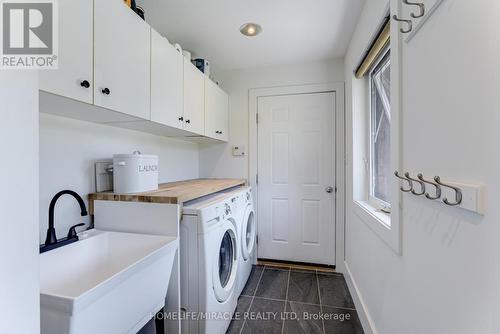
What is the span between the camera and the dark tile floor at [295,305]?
1.67m

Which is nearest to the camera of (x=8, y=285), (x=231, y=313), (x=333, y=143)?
(x=8, y=285)

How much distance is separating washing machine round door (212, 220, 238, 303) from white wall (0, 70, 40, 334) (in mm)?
1066

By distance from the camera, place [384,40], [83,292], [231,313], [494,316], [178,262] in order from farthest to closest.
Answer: [231,313], [384,40], [178,262], [83,292], [494,316]

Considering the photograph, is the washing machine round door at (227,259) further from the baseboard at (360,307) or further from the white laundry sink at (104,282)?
the baseboard at (360,307)

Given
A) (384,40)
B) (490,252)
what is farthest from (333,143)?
(490,252)

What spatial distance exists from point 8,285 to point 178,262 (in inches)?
35.1

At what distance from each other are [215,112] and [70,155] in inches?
53.2

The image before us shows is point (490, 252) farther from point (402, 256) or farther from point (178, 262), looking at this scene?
point (178, 262)

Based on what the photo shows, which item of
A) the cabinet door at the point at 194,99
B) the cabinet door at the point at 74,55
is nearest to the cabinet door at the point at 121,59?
the cabinet door at the point at 74,55

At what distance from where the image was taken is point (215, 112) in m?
2.38

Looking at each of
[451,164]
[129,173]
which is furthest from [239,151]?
[451,164]

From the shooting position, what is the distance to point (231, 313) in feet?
5.53

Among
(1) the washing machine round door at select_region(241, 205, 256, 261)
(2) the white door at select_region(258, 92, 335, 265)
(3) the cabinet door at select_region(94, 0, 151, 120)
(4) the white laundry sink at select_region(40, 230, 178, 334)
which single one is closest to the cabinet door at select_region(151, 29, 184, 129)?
(3) the cabinet door at select_region(94, 0, 151, 120)

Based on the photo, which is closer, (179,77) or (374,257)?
(374,257)
